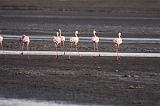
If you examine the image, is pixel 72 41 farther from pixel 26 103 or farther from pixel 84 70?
pixel 26 103

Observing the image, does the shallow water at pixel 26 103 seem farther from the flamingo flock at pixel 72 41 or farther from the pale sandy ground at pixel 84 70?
the flamingo flock at pixel 72 41

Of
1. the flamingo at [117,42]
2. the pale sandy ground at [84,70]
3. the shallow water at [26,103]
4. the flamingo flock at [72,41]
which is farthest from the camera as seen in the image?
the flamingo flock at [72,41]

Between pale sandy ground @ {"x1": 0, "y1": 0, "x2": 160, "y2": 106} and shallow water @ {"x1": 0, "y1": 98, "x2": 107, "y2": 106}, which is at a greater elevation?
pale sandy ground @ {"x1": 0, "y1": 0, "x2": 160, "y2": 106}

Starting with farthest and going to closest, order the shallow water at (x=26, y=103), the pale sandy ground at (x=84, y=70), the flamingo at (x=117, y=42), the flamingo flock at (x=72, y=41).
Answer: the flamingo flock at (x=72, y=41) → the flamingo at (x=117, y=42) → the pale sandy ground at (x=84, y=70) → the shallow water at (x=26, y=103)

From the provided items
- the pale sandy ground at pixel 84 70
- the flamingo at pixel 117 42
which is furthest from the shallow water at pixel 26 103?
the flamingo at pixel 117 42

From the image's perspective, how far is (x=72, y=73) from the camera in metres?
23.1

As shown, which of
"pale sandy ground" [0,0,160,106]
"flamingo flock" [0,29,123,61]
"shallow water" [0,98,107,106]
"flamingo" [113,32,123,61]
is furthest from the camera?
"flamingo flock" [0,29,123,61]

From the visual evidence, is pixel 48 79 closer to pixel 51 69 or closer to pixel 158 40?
pixel 51 69

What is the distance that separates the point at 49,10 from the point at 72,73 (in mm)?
21551

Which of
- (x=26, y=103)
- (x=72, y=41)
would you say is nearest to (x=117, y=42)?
(x=72, y=41)

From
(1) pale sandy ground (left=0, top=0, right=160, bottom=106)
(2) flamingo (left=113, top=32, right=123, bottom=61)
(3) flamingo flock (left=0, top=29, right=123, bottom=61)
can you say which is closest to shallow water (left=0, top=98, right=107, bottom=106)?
(1) pale sandy ground (left=0, top=0, right=160, bottom=106)

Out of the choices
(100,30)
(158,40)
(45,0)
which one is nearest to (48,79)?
(158,40)

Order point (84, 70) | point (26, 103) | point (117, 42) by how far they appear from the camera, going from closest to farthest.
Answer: point (26, 103), point (84, 70), point (117, 42)

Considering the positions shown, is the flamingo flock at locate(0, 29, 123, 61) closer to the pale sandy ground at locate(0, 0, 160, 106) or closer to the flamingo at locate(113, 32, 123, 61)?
the flamingo at locate(113, 32, 123, 61)
